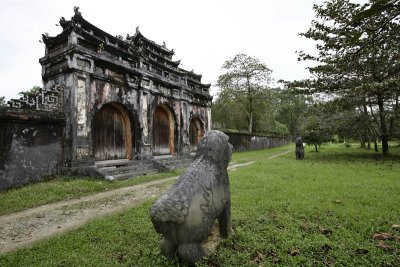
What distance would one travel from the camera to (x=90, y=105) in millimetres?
9117

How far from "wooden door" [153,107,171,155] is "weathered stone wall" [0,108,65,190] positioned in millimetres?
5545

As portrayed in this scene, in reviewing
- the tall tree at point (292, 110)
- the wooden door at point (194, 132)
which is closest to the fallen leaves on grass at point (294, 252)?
the wooden door at point (194, 132)

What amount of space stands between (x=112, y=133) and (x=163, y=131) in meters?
3.76

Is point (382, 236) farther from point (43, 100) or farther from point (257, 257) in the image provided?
point (43, 100)

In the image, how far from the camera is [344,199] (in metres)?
5.36

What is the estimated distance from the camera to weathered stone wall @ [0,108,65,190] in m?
7.14

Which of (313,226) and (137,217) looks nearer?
(313,226)

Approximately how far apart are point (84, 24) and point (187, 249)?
10.8 meters

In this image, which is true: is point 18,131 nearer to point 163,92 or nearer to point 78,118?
point 78,118

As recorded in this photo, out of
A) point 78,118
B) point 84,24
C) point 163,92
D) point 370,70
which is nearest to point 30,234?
point 78,118

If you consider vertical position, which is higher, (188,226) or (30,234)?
(188,226)

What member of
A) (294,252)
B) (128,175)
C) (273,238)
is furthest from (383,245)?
(128,175)

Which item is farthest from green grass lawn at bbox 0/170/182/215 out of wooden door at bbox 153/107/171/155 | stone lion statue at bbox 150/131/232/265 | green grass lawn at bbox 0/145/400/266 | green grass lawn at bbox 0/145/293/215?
wooden door at bbox 153/107/171/155

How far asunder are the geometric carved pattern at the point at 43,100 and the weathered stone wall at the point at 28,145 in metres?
0.26
